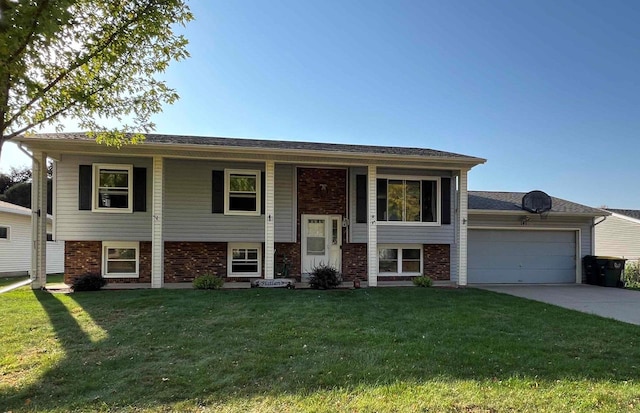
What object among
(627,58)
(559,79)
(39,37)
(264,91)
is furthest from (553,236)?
(39,37)

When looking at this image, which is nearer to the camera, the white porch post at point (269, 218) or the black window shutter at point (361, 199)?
the white porch post at point (269, 218)

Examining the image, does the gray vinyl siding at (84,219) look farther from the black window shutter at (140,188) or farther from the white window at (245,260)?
the white window at (245,260)

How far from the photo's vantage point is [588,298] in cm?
1099

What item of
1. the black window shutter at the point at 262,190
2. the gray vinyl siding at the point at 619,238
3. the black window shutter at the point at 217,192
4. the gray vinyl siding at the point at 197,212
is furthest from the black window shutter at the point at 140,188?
the gray vinyl siding at the point at 619,238

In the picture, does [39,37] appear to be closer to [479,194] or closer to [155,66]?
[155,66]

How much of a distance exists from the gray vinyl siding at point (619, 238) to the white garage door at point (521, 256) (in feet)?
31.9

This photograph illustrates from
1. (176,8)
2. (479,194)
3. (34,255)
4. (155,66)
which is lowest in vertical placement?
(34,255)

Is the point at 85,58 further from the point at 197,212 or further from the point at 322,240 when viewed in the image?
the point at 322,240

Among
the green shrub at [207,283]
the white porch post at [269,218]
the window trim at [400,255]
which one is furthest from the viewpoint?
the window trim at [400,255]

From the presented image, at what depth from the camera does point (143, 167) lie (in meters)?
11.8

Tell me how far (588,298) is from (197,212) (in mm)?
11366

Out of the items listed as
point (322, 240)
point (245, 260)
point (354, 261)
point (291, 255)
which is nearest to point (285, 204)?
point (291, 255)

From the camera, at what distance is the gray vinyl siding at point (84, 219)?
1113 cm

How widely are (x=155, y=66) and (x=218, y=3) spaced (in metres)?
2.72
